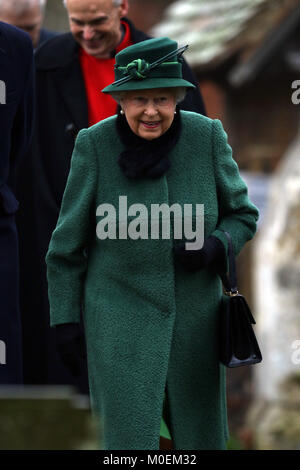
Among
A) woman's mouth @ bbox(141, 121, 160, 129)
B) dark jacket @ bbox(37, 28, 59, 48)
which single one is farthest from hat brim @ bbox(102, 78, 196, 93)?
dark jacket @ bbox(37, 28, 59, 48)

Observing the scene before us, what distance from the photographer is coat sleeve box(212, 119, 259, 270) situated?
4523 mm

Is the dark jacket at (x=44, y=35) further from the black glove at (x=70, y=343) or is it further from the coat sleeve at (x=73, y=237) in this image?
the black glove at (x=70, y=343)

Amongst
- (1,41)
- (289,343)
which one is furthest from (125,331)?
(289,343)

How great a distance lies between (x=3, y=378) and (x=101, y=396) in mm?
580

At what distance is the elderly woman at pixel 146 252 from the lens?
443cm

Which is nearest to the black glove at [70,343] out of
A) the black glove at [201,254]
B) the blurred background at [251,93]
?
the black glove at [201,254]

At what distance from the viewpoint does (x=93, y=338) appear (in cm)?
454

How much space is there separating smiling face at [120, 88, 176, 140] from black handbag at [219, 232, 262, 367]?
0.41m

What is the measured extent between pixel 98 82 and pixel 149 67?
1387 mm

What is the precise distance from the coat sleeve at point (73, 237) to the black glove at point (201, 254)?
311 mm

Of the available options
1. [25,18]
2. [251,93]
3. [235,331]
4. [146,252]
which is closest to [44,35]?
[25,18]

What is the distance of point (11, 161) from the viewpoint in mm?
5188
